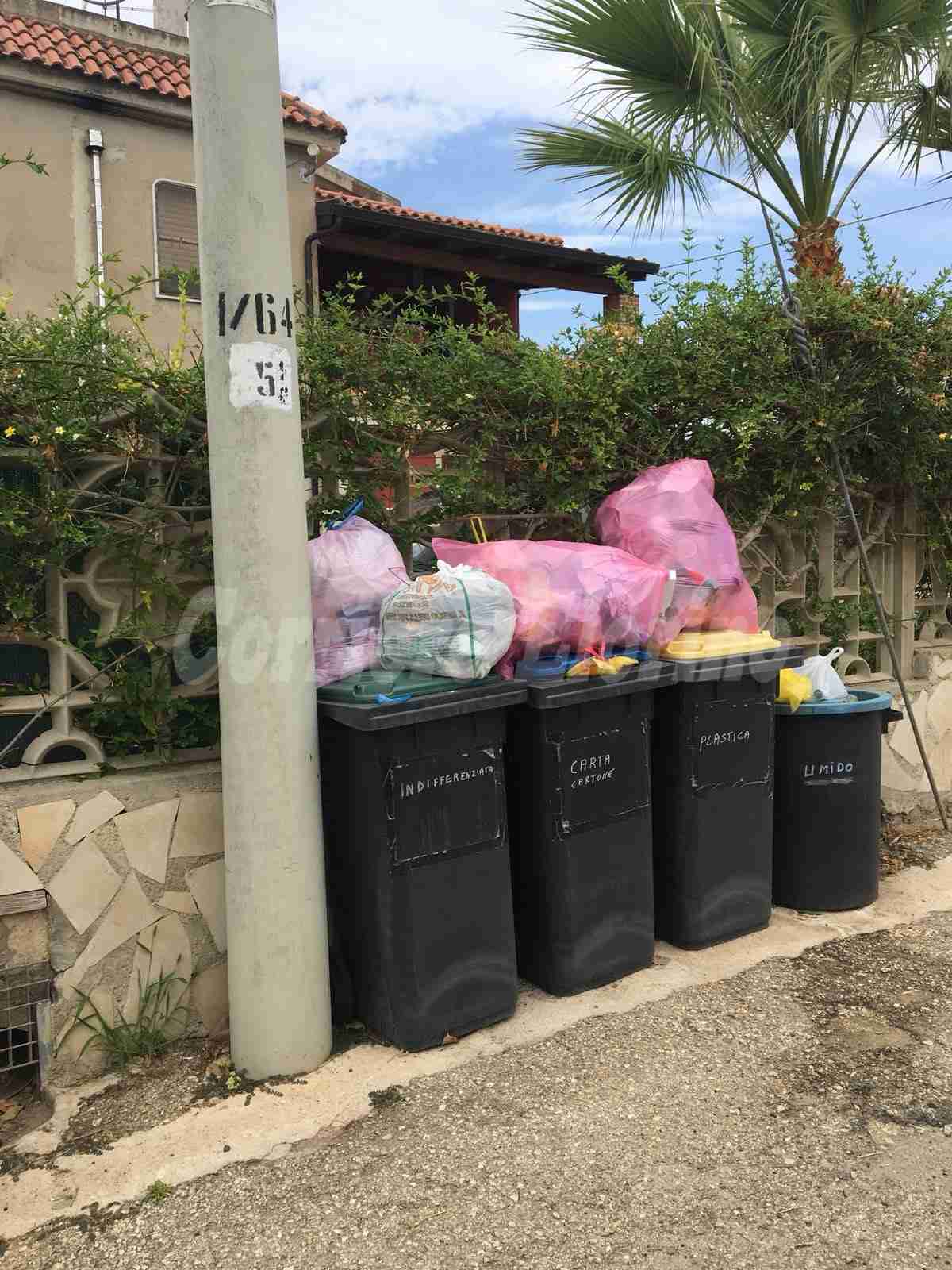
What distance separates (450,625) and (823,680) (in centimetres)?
200

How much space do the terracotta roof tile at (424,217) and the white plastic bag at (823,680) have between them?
942 centimetres

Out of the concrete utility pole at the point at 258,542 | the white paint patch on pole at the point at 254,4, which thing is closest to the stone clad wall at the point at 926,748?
the concrete utility pole at the point at 258,542

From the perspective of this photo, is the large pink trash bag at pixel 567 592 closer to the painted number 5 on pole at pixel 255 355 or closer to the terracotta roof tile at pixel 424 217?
the painted number 5 on pole at pixel 255 355

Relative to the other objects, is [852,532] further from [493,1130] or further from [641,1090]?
[493,1130]

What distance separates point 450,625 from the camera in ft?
10.5

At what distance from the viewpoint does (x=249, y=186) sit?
9.48ft

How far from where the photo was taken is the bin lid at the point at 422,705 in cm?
297

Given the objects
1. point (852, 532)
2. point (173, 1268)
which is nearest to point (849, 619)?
point (852, 532)

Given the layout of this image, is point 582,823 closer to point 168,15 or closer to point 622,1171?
point 622,1171

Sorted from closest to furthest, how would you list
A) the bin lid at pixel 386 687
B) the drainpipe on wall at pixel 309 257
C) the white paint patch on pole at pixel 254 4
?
1. the white paint patch on pole at pixel 254 4
2. the bin lid at pixel 386 687
3. the drainpipe on wall at pixel 309 257

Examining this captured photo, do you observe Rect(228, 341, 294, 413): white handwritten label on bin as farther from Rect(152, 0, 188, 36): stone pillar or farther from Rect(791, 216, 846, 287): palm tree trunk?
Rect(152, 0, 188, 36): stone pillar

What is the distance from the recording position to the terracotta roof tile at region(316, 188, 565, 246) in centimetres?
1239

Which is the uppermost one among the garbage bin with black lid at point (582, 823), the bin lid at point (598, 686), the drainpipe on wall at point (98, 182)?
the drainpipe on wall at point (98, 182)

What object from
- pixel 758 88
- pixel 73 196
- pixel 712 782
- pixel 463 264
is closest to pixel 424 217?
pixel 463 264
